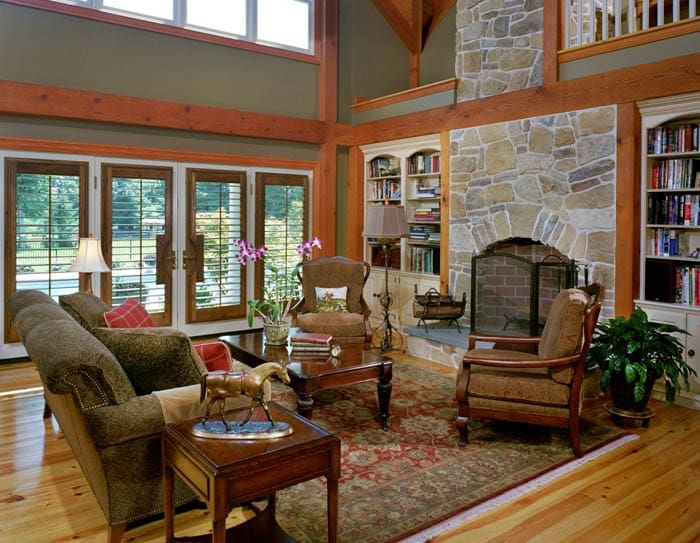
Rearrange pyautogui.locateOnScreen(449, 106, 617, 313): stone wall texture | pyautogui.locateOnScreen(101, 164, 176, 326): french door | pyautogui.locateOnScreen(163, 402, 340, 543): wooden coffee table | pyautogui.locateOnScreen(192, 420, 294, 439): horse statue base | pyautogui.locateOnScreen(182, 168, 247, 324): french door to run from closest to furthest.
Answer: pyautogui.locateOnScreen(163, 402, 340, 543): wooden coffee table < pyautogui.locateOnScreen(192, 420, 294, 439): horse statue base < pyautogui.locateOnScreen(449, 106, 617, 313): stone wall texture < pyautogui.locateOnScreen(101, 164, 176, 326): french door < pyautogui.locateOnScreen(182, 168, 247, 324): french door

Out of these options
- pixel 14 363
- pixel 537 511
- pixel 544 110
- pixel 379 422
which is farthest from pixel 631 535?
pixel 14 363

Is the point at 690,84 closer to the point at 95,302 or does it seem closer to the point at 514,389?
the point at 514,389

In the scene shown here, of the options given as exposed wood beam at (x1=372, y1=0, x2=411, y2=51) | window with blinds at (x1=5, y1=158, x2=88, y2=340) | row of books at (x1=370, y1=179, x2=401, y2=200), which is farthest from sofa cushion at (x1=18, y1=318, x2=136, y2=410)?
exposed wood beam at (x1=372, y1=0, x2=411, y2=51)

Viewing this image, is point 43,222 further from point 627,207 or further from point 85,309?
point 627,207

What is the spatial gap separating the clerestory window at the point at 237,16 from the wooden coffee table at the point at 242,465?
522cm

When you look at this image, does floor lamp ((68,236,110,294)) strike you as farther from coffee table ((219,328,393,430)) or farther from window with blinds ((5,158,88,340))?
coffee table ((219,328,393,430))

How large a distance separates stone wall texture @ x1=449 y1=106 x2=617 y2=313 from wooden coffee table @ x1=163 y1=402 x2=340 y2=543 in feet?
11.4

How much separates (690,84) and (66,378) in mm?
4507

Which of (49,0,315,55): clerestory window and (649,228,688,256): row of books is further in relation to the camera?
(49,0,315,55): clerestory window

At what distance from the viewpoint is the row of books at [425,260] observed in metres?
6.61

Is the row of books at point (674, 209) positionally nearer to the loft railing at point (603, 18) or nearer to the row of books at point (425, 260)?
the loft railing at point (603, 18)

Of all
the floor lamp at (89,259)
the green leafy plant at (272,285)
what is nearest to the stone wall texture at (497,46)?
the green leafy plant at (272,285)

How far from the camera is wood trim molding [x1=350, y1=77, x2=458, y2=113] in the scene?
606 centimetres

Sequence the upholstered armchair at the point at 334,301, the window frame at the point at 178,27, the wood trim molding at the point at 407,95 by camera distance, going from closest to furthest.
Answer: the upholstered armchair at the point at 334,301 → the window frame at the point at 178,27 → the wood trim molding at the point at 407,95
